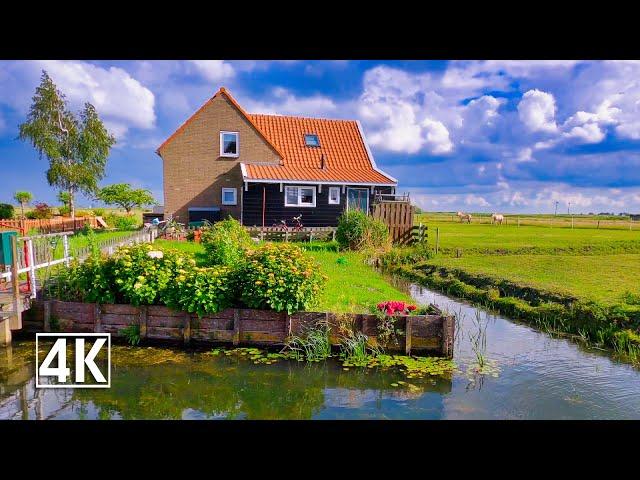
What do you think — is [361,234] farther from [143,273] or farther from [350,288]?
[143,273]

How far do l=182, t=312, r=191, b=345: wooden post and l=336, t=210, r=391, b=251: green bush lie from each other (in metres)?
11.4

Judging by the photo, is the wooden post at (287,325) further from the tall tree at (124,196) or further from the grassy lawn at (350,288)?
the tall tree at (124,196)

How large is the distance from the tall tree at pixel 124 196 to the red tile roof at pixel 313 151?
1886 centimetres

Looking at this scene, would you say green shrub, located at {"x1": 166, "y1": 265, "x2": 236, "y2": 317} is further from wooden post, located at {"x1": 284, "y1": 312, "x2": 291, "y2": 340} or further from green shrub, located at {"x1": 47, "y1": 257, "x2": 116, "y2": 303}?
green shrub, located at {"x1": 47, "y1": 257, "x2": 116, "y2": 303}

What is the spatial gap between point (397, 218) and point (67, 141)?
2871 cm

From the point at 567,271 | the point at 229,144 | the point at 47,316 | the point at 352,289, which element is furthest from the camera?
the point at 229,144

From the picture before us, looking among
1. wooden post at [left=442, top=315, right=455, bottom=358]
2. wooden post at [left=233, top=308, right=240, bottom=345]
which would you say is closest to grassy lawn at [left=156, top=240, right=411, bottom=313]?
wooden post at [left=233, top=308, right=240, bottom=345]

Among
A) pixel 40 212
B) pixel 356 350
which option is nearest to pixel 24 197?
pixel 40 212

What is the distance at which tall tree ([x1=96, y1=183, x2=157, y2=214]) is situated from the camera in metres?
40.2

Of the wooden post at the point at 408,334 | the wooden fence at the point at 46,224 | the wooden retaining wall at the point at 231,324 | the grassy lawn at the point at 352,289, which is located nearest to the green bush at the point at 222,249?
the grassy lawn at the point at 352,289

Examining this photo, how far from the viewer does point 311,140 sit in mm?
27562
